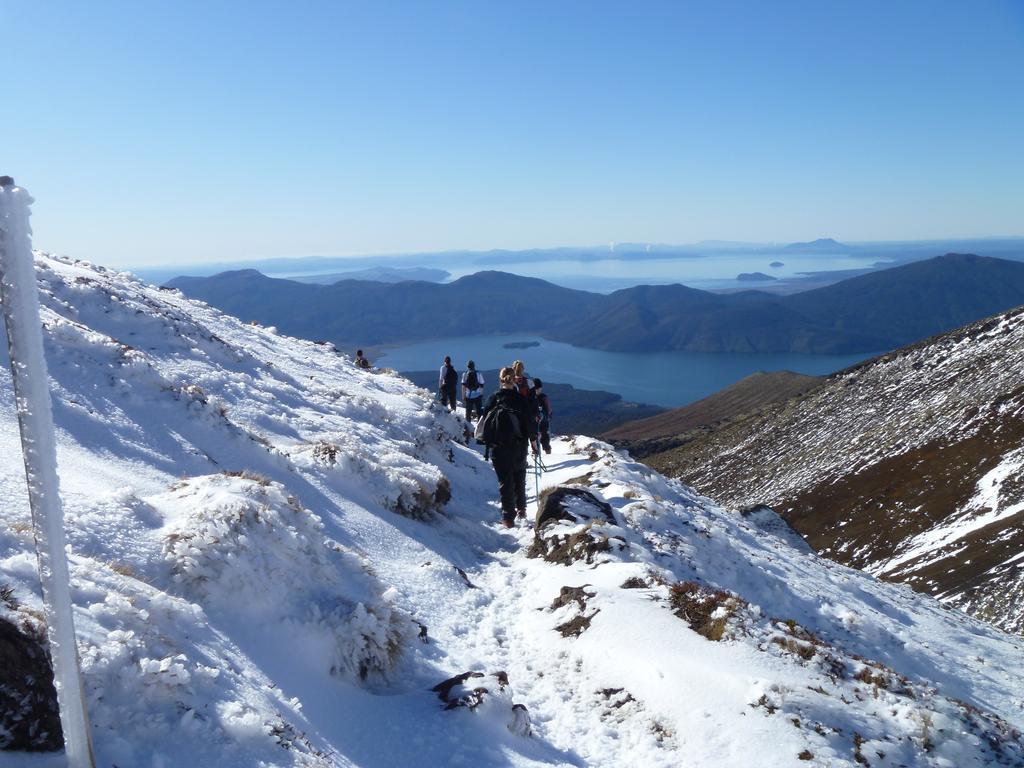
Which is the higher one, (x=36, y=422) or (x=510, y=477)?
(x=36, y=422)

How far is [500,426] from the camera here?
13.1 metres

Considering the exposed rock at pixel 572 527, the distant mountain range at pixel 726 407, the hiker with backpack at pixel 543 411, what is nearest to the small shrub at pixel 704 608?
the exposed rock at pixel 572 527

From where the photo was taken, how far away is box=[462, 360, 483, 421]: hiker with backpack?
24.1 m

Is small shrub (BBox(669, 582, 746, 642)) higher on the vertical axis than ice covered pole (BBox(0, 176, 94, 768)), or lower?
lower

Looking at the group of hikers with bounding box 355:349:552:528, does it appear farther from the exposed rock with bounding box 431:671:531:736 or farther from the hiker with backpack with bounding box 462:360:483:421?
the hiker with backpack with bounding box 462:360:483:421

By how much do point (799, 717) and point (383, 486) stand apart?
29.0 ft

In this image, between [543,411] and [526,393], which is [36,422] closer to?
[526,393]

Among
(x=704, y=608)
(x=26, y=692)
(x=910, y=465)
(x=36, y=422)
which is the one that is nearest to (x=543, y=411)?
(x=704, y=608)

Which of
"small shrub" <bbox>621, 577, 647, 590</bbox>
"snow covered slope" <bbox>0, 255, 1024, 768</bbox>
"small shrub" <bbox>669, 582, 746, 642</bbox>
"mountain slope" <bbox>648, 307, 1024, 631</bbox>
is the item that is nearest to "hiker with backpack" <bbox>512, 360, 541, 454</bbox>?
"snow covered slope" <bbox>0, 255, 1024, 768</bbox>

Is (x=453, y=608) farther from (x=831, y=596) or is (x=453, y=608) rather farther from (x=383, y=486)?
(x=831, y=596)

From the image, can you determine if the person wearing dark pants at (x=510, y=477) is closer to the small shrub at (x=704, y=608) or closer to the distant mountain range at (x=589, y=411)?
the small shrub at (x=704, y=608)

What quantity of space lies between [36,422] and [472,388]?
70.2ft

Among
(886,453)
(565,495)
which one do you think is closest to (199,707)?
(565,495)

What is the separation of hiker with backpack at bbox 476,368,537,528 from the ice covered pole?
32.9ft
